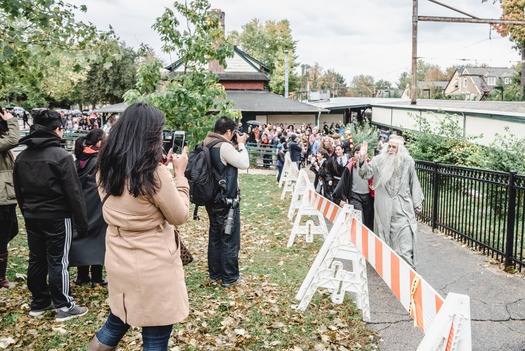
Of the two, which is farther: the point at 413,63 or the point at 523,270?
the point at 413,63

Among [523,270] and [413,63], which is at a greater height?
[413,63]

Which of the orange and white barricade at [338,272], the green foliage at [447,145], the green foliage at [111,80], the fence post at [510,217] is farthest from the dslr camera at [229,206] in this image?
the green foliage at [111,80]

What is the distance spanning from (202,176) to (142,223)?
9.89 ft

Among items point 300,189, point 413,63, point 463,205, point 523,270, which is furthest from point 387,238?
point 413,63

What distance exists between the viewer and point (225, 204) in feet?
19.7

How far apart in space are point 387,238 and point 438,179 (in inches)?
158

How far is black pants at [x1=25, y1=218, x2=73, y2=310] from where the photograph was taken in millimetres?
4898

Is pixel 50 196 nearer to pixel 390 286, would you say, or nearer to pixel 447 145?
pixel 390 286

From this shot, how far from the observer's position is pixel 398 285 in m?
4.16

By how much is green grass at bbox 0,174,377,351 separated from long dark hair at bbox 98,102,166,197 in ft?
7.63

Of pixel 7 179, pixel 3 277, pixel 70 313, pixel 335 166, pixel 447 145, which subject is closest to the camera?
pixel 70 313

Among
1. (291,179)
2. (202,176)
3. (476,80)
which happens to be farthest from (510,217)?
(476,80)

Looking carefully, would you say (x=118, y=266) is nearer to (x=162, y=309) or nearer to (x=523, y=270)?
(x=162, y=309)

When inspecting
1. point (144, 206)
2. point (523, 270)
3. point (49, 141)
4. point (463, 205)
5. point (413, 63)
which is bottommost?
point (523, 270)
